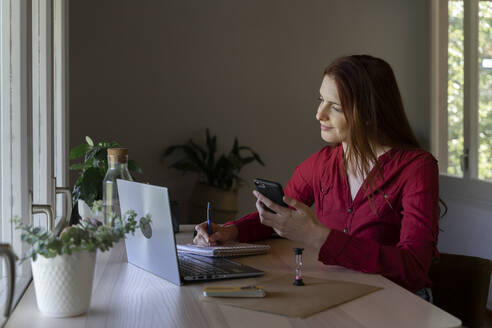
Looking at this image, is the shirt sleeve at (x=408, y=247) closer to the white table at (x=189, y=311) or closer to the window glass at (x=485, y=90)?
the white table at (x=189, y=311)

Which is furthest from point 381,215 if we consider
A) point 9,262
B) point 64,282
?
point 9,262

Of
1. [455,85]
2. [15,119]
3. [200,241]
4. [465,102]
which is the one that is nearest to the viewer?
[15,119]

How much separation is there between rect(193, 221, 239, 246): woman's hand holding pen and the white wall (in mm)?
2874

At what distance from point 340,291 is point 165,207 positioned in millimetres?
438

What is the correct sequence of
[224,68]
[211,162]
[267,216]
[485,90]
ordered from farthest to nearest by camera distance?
[224,68]
[211,162]
[485,90]
[267,216]

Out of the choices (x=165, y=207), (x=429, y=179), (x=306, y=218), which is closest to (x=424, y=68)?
(x=429, y=179)

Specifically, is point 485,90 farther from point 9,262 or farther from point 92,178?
point 9,262

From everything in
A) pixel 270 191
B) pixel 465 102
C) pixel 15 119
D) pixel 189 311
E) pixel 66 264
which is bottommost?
pixel 189 311

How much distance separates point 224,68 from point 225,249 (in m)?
3.33

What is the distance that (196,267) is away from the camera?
4.92ft

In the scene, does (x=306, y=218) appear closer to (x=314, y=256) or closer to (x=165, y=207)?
(x=314, y=256)

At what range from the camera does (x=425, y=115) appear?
15.8ft

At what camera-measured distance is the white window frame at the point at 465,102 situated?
159 inches

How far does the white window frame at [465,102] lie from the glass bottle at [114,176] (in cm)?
297
